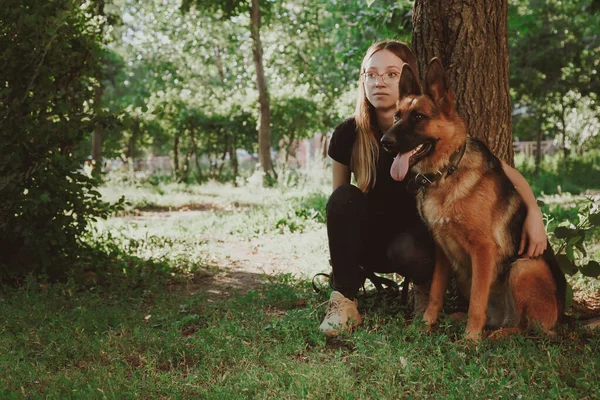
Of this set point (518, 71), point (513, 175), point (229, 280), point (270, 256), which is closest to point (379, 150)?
point (513, 175)

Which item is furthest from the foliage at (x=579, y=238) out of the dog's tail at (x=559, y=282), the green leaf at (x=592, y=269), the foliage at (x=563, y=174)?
the foliage at (x=563, y=174)

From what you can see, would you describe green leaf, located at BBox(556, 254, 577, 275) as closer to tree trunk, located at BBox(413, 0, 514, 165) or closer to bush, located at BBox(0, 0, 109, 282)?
tree trunk, located at BBox(413, 0, 514, 165)

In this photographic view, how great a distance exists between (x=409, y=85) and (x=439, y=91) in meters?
0.20

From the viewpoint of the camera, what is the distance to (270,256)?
669 centimetres

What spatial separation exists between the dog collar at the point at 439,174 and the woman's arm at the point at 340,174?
→ 719mm

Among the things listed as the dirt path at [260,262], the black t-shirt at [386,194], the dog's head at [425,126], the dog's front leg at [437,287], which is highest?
the dog's head at [425,126]

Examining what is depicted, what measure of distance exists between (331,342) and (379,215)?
0.98m

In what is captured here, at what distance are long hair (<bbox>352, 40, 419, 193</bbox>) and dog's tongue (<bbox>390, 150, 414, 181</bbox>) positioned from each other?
0.53 meters

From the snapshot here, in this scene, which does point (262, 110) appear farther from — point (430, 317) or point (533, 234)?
point (533, 234)

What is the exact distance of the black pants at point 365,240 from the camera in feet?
12.2

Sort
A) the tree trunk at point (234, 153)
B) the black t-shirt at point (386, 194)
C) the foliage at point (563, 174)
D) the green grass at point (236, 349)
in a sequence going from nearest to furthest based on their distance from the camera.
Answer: the green grass at point (236, 349) → the black t-shirt at point (386, 194) → the foliage at point (563, 174) → the tree trunk at point (234, 153)

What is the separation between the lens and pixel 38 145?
503cm

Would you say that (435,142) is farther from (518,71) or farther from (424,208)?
(518,71)

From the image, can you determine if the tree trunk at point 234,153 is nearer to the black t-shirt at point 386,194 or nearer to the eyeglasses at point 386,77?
the black t-shirt at point 386,194
